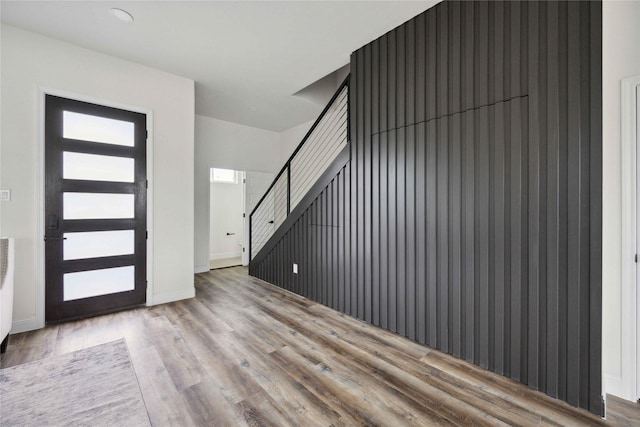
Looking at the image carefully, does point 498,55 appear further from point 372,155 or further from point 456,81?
point 372,155

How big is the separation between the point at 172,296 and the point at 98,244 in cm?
109

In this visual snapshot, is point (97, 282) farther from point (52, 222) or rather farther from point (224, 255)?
point (224, 255)

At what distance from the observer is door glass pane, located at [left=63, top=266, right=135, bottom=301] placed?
306 cm

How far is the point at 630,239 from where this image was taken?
1706mm

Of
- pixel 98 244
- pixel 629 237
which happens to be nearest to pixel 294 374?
pixel 629 237

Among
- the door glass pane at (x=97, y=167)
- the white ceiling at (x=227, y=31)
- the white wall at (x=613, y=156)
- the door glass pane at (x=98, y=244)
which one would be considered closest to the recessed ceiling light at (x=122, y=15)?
the white ceiling at (x=227, y=31)

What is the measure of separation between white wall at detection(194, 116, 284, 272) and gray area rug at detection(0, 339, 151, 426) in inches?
133

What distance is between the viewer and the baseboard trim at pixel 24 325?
2721 mm

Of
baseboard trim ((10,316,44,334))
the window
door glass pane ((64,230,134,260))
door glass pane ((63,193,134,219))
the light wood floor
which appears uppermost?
the window

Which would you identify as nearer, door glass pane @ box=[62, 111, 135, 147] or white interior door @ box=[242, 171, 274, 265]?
door glass pane @ box=[62, 111, 135, 147]

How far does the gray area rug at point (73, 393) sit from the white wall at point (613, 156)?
2.95 metres

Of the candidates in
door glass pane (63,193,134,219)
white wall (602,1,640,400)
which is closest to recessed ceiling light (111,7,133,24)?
door glass pane (63,193,134,219)

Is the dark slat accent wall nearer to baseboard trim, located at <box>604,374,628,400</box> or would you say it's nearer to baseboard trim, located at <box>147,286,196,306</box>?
baseboard trim, located at <box>604,374,628,400</box>

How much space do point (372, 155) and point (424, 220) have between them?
0.92 meters
